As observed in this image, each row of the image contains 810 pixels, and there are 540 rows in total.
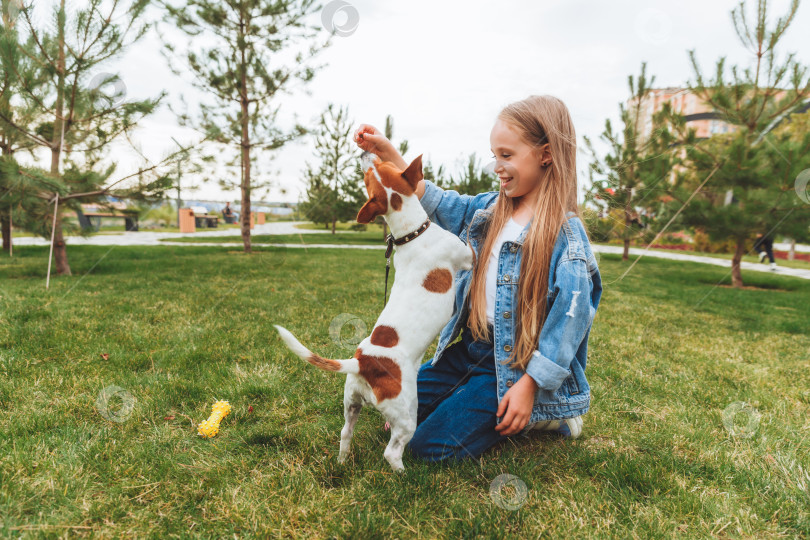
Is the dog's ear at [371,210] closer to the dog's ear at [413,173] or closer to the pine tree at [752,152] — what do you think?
the dog's ear at [413,173]

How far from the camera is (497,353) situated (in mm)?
1972

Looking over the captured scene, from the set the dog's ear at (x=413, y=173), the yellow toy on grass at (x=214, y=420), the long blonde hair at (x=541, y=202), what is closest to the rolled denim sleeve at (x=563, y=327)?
the long blonde hair at (x=541, y=202)

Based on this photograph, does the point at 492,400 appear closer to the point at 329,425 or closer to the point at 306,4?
the point at 329,425

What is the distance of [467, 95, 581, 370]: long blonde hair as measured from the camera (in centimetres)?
186

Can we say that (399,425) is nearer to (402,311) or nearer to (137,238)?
(402,311)

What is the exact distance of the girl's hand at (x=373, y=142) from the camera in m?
1.91

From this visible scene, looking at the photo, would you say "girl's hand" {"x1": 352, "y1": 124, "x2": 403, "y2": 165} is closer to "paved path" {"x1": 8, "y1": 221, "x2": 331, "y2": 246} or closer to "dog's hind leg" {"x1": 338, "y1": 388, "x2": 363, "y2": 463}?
"dog's hind leg" {"x1": 338, "y1": 388, "x2": 363, "y2": 463}

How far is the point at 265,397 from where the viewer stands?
2.57 meters

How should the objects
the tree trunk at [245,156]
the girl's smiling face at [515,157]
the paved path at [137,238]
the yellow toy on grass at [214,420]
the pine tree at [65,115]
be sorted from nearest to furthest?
the girl's smiling face at [515,157]
the yellow toy on grass at [214,420]
the pine tree at [65,115]
the tree trunk at [245,156]
the paved path at [137,238]

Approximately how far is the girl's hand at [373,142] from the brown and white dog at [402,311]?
193 mm

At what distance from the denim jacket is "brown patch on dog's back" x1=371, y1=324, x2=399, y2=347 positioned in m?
0.53

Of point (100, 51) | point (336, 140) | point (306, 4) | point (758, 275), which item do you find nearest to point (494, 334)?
point (100, 51)

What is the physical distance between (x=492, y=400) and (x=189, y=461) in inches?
54.5

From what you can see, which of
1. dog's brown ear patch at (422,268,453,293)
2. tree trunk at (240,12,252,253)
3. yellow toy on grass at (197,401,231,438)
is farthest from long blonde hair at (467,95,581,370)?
tree trunk at (240,12,252,253)
